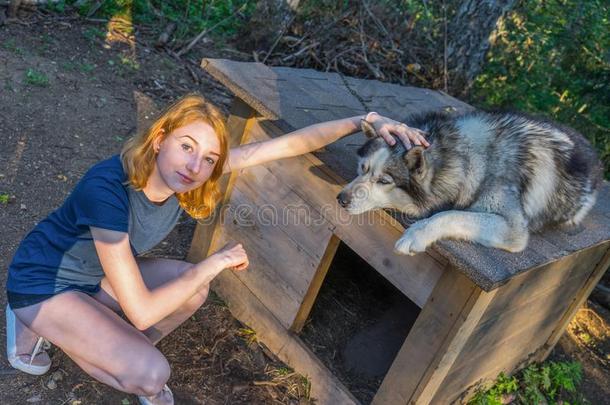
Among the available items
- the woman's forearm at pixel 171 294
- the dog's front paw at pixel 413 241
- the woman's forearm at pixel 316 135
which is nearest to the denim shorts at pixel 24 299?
the woman's forearm at pixel 171 294

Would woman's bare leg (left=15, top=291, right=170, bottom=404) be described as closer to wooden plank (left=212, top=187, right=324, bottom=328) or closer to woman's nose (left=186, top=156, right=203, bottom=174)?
woman's nose (left=186, top=156, right=203, bottom=174)

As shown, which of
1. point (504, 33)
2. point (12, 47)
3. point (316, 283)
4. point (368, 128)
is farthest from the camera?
point (504, 33)

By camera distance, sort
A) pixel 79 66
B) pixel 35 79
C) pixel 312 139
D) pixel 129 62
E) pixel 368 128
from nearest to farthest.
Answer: pixel 368 128 → pixel 312 139 → pixel 35 79 → pixel 79 66 → pixel 129 62

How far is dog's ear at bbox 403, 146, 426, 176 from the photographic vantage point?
8.22 feet

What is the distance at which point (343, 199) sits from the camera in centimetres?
262

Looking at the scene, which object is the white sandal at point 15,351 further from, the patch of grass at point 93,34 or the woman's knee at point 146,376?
the patch of grass at point 93,34

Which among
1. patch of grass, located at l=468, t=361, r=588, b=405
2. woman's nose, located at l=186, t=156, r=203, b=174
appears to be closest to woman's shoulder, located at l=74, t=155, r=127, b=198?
woman's nose, located at l=186, t=156, r=203, b=174

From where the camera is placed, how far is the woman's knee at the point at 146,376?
2400 millimetres

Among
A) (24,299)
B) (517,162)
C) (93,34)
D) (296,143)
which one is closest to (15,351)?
(24,299)

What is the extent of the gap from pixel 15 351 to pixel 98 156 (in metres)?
2.29

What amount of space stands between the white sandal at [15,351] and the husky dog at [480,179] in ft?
Result: 5.51

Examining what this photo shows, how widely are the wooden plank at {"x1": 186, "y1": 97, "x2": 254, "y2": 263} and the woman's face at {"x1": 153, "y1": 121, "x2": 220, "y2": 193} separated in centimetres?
96

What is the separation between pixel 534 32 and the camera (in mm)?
7348

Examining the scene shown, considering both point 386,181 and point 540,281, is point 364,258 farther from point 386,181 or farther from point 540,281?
point 540,281
